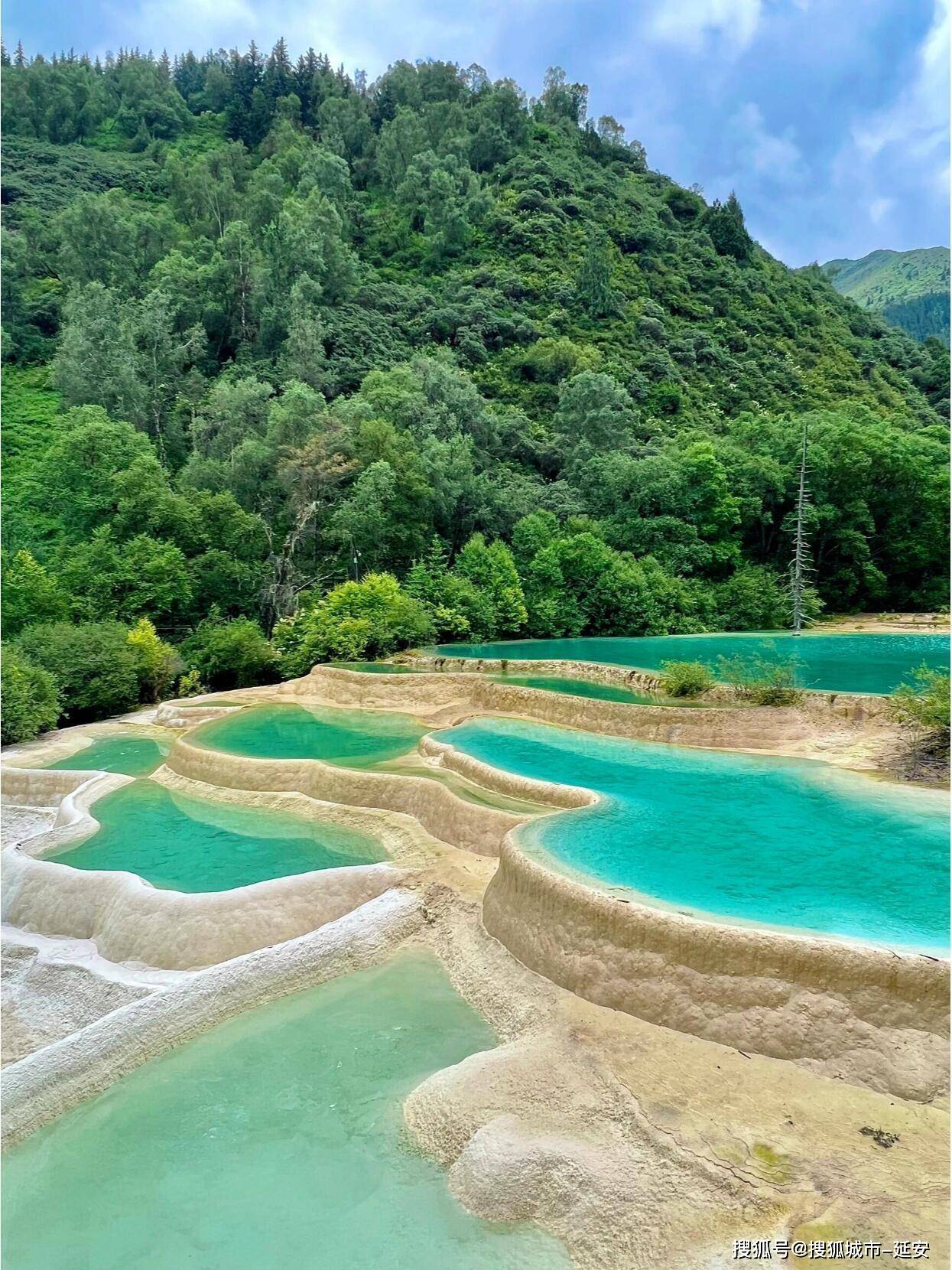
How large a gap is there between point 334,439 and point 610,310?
37260 millimetres

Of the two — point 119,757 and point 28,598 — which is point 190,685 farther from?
point 119,757

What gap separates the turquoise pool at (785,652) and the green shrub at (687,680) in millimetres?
2125

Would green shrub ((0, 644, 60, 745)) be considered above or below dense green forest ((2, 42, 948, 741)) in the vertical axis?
below

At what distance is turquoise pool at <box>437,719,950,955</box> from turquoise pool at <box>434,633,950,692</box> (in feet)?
18.0

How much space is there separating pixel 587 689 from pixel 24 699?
13269mm

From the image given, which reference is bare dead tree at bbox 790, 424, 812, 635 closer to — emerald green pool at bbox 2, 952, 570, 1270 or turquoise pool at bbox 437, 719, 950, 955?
turquoise pool at bbox 437, 719, 950, 955

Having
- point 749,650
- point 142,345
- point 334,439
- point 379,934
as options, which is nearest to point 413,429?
point 334,439

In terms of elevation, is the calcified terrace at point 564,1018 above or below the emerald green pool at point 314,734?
below

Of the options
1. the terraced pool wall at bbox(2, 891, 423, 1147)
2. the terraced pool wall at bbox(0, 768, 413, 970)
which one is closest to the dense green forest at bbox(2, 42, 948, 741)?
the terraced pool wall at bbox(0, 768, 413, 970)

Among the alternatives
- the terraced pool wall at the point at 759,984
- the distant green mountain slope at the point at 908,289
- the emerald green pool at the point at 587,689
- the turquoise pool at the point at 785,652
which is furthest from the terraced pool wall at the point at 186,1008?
the distant green mountain slope at the point at 908,289

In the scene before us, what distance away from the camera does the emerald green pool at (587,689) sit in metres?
14.6

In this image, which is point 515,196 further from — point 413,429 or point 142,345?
point 413,429

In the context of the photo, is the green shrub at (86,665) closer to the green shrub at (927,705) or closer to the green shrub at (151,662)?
the green shrub at (151,662)

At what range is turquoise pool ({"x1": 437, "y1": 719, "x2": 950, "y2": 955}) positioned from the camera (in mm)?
6391
